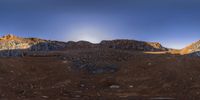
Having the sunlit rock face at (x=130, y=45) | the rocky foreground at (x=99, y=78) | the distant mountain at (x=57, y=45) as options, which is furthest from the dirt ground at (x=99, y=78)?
the sunlit rock face at (x=130, y=45)

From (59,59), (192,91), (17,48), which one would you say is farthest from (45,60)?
(17,48)

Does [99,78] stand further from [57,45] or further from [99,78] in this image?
[57,45]

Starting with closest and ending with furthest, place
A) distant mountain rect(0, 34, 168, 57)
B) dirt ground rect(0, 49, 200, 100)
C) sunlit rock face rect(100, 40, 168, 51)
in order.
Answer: dirt ground rect(0, 49, 200, 100)
distant mountain rect(0, 34, 168, 57)
sunlit rock face rect(100, 40, 168, 51)

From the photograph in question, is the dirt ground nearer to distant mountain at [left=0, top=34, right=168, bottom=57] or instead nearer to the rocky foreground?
the rocky foreground

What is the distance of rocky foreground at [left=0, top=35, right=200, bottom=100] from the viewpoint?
89.3 ft

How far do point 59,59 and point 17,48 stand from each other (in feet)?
70.9

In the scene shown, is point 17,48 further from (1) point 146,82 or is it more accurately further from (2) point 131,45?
(1) point 146,82

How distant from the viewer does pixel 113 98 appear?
85.4 ft

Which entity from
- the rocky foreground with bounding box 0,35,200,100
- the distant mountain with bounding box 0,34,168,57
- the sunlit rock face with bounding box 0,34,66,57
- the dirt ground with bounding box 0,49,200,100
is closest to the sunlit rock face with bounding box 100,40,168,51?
the distant mountain with bounding box 0,34,168,57

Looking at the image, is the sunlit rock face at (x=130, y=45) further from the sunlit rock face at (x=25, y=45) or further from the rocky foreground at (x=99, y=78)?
the rocky foreground at (x=99, y=78)

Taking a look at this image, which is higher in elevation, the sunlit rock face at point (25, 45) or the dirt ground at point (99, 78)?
the sunlit rock face at point (25, 45)

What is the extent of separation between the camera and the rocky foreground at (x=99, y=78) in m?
27.2

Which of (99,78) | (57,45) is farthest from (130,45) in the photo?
(99,78)

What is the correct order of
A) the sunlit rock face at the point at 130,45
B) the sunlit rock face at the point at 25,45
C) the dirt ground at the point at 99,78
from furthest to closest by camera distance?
the sunlit rock face at the point at 130,45 → the sunlit rock face at the point at 25,45 → the dirt ground at the point at 99,78
